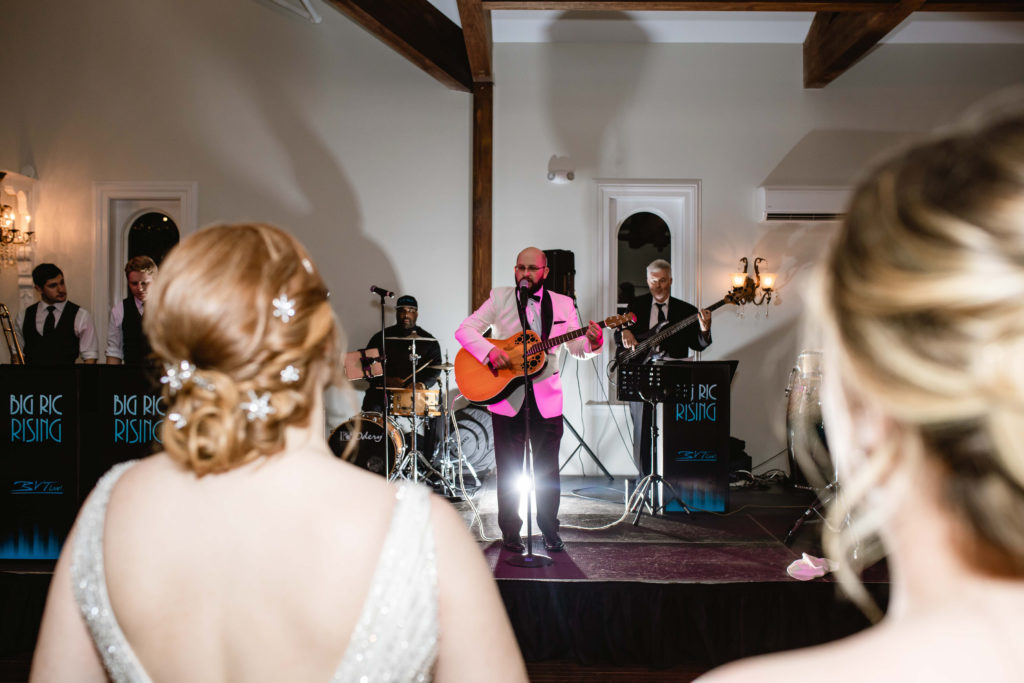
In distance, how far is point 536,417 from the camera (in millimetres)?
3633

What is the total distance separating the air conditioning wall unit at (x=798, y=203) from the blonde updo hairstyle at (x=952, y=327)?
6428 mm

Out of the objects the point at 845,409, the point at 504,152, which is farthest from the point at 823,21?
the point at 845,409

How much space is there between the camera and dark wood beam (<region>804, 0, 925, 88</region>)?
5133mm

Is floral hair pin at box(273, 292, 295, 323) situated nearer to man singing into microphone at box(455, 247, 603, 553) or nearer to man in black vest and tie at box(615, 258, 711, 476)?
man singing into microphone at box(455, 247, 603, 553)

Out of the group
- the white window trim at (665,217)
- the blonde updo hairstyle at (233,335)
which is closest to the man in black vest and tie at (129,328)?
the white window trim at (665,217)

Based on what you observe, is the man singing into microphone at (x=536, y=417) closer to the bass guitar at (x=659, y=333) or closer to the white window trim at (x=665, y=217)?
the bass guitar at (x=659, y=333)

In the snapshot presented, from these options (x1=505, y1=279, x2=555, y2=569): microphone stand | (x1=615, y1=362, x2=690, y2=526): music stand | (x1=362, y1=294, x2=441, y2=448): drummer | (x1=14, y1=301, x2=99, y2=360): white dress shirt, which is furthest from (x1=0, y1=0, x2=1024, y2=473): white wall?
(x1=505, y1=279, x2=555, y2=569): microphone stand

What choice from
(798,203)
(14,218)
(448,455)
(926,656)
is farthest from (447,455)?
(926,656)

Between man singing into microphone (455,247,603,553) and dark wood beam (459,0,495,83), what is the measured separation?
2.60m

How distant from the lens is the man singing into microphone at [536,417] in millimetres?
3617

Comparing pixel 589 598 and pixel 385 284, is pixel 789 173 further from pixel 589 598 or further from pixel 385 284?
pixel 589 598

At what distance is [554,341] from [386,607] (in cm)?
283

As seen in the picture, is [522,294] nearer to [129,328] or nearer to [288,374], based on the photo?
[288,374]

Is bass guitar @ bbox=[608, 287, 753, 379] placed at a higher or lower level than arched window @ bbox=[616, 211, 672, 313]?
lower
